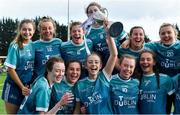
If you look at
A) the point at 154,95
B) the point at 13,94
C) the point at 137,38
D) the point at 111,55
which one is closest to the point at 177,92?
the point at 154,95

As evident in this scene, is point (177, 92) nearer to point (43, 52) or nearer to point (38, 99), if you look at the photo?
point (38, 99)

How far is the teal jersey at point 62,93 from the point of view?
5.84 m

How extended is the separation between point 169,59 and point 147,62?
426 millimetres

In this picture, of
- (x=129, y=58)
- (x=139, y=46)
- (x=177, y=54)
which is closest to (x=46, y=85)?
(x=129, y=58)

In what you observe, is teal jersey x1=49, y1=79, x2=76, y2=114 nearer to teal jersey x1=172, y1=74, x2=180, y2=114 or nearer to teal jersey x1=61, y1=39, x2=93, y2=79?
teal jersey x1=61, y1=39, x2=93, y2=79

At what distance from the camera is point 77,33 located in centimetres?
636

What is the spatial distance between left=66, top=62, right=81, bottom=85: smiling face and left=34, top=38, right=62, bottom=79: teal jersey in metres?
0.62

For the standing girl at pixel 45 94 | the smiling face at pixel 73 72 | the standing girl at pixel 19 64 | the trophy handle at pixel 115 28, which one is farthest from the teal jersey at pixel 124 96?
the standing girl at pixel 19 64

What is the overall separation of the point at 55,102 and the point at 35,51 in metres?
1.07

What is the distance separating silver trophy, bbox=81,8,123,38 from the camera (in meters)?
5.50

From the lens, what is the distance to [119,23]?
5.48 meters

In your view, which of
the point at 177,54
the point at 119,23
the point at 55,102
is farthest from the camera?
the point at 177,54

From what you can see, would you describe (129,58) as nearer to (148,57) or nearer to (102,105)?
(148,57)

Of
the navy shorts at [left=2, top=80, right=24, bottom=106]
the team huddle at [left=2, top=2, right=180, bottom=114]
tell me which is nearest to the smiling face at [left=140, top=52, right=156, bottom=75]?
the team huddle at [left=2, top=2, right=180, bottom=114]
